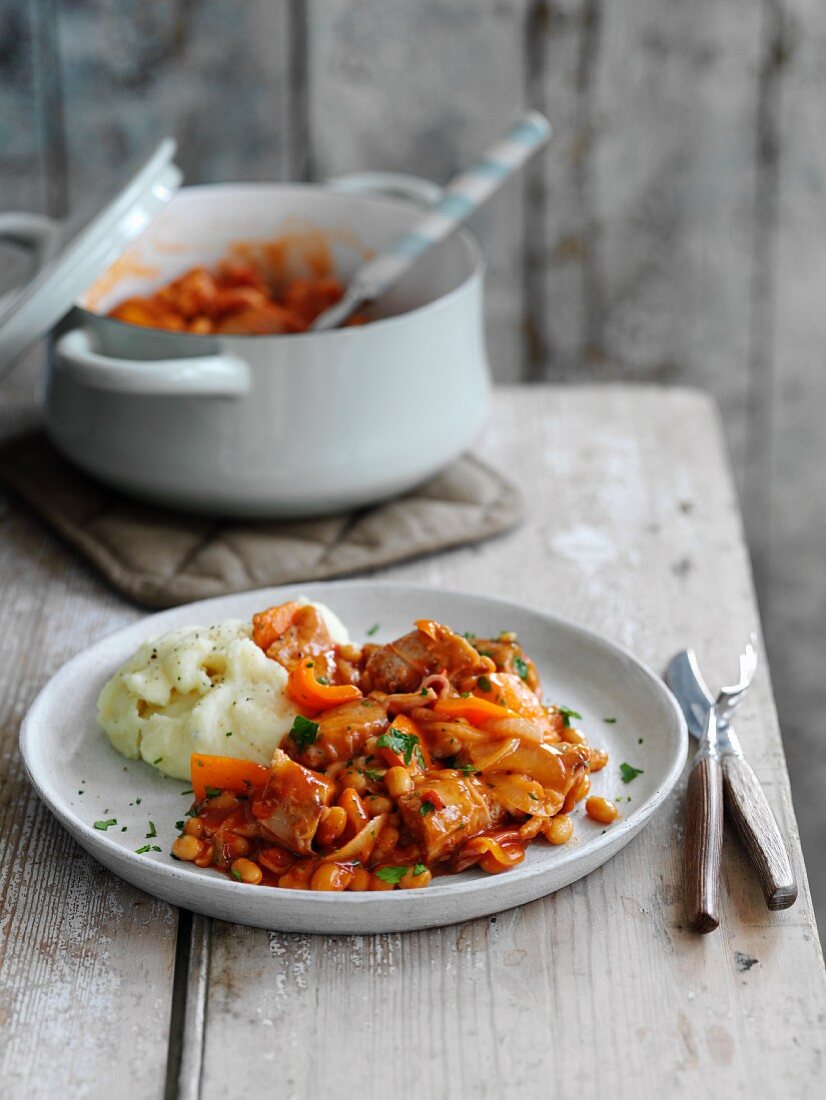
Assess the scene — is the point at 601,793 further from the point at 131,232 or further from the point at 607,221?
the point at 607,221

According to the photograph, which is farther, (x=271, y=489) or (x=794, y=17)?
(x=794, y=17)

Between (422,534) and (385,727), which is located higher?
(385,727)

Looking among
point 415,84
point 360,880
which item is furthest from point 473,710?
point 415,84

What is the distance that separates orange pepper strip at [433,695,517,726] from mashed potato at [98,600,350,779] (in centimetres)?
12

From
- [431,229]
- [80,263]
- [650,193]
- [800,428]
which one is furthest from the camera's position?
[800,428]

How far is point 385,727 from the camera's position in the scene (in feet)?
3.34

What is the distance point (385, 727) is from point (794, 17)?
1514 millimetres

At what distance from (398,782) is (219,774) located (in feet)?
0.50

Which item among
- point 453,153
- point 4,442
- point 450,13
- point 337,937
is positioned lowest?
point 4,442

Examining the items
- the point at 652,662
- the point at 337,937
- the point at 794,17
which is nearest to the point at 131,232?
the point at 652,662

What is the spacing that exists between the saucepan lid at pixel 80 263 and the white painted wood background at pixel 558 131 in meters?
0.65

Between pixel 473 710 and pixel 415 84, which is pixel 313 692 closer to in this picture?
pixel 473 710

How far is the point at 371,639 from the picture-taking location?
4.12ft

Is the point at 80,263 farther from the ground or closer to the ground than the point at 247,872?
farther from the ground
